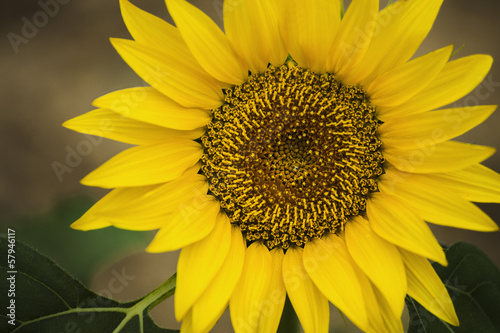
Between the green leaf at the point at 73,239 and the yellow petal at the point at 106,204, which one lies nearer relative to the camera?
the yellow petal at the point at 106,204

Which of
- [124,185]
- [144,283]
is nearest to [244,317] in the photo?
[124,185]

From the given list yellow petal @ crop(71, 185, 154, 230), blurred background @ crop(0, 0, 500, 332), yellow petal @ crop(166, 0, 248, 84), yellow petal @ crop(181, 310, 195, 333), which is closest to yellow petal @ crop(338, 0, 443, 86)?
yellow petal @ crop(166, 0, 248, 84)

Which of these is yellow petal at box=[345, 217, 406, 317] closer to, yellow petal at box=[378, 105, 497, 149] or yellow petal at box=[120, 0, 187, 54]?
yellow petal at box=[378, 105, 497, 149]

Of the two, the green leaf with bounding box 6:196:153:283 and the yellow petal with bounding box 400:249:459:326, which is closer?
the yellow petal with bounding box 400:249:459:326

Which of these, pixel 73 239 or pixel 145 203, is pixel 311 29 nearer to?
pixel 145 203

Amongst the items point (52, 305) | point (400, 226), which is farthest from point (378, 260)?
point (52, 305)

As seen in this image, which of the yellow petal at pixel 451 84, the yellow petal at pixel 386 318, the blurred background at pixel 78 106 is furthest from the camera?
the blurred background at pixel 78 106

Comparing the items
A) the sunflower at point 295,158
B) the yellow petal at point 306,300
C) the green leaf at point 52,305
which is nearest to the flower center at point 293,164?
the sunflower at point 295,158

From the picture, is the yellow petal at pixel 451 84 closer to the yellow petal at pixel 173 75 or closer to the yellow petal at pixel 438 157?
the yellow petal at pixel 438 157
